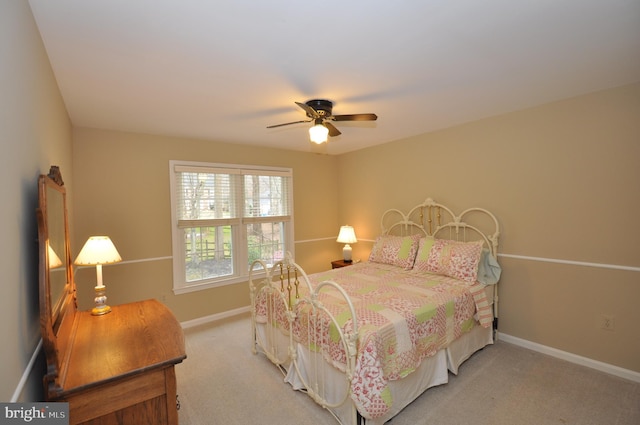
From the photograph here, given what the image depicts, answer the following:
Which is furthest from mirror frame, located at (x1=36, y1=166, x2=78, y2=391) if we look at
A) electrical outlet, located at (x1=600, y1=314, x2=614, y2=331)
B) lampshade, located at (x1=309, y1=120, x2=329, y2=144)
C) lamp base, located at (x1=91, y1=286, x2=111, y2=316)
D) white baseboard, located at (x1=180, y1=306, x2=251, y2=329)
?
electrical outlet, located at (x1=600, y1=314, x2=614, y2=331)

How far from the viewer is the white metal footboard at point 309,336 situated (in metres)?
1.87

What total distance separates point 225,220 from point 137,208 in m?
1.04

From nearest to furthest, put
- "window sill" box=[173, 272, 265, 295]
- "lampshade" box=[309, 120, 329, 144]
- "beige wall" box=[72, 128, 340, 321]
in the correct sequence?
"lampshade" box=[309, 120, 329, 144] < "beige wall" box=[72, 128, 340, 321] < "window sill" box=[173, 272, 265, 295]

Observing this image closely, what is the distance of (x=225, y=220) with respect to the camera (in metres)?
3.95

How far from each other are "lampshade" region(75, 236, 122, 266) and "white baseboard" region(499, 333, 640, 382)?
12.6ft

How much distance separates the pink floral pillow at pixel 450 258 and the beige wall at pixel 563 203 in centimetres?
46

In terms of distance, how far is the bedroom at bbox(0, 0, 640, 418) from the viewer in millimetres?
1659

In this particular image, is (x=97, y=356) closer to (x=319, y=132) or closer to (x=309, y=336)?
(x=309, y=336)

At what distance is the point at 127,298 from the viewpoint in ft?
10.9

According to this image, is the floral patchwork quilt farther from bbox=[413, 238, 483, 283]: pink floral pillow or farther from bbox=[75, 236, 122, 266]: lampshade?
bbox=[75, 236, 122, 266]: lampshade

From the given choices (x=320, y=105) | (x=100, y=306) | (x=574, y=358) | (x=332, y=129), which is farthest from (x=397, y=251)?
(x=100, y=306)

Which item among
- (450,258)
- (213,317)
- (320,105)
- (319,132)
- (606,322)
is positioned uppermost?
(320,105)

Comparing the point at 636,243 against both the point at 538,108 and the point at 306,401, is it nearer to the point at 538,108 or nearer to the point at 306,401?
the point at 538,108

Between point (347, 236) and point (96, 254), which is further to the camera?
point (347, 236)
